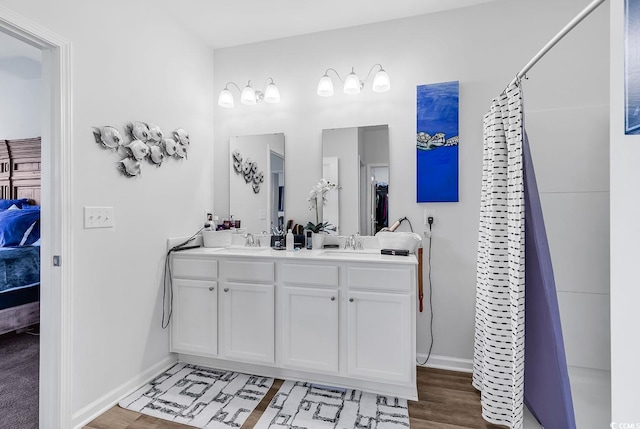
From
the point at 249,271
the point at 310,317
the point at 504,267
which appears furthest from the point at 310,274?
the point at 504,267

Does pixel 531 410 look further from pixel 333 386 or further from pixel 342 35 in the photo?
pixel 342 35

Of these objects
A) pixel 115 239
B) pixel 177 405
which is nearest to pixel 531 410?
pixel 177 405

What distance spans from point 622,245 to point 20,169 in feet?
16.8

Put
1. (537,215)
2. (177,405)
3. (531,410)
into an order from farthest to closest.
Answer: (177,405), (531,410), (537,215)

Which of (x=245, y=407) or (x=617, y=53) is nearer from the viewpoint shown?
(x=617, y=53)

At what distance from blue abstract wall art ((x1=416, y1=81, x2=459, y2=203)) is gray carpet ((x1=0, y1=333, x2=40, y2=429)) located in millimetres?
2887

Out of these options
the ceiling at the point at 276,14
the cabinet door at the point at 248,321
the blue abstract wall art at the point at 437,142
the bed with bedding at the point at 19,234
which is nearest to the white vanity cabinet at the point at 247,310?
the cabinet door at the point at 248,321

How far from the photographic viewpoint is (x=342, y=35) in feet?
8.78

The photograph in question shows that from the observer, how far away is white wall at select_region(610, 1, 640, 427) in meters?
0.90

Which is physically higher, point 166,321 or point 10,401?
point 166,321

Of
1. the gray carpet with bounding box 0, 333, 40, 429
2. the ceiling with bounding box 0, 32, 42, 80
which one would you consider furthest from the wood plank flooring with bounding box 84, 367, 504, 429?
the ceiling with bounding box 0, 32, 42, 80

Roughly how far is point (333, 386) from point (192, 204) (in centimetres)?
184

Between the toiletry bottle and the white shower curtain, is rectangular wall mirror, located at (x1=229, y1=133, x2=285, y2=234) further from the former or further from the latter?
the white shower curtain

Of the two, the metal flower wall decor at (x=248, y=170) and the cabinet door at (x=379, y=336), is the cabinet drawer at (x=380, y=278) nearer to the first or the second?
the cabinet door at (x=379, y=336)
